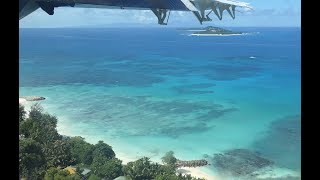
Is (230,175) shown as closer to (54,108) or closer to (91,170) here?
(91,170)

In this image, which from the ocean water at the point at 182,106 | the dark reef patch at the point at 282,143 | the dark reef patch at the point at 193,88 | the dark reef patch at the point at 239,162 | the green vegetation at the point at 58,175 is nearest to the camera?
the green vegetation at the point at 58,175

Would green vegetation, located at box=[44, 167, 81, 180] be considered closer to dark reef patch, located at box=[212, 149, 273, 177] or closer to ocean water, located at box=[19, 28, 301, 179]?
ocean water, located at box=[19, 28, 301, 179]

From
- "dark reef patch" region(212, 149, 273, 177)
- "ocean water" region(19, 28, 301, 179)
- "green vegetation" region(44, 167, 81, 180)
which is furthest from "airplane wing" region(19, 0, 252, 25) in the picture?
"dark reef patch" region(212, 149, 273, 177)

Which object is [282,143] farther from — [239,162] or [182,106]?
[182,106]

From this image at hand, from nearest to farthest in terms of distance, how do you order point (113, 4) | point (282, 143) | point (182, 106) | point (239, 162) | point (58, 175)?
point (113, 4) < point (58, 175) < point (239, 162) < point (282, 143) < point (182, 106)

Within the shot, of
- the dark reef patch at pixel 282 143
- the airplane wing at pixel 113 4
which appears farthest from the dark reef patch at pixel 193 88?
the airplane wing at pixel 113 4

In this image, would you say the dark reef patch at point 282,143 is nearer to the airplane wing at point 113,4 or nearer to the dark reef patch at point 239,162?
the dark reef patch at point 239,162

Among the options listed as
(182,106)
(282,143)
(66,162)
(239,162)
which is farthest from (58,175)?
(182,106)
